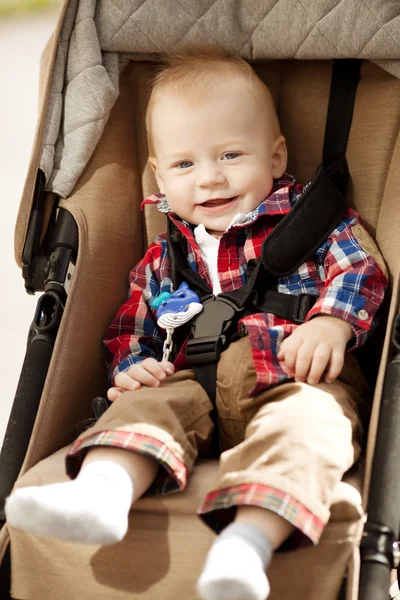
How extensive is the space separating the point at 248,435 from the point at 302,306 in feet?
1.05

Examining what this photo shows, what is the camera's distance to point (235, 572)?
94 cm

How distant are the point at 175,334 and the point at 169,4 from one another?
0.67m

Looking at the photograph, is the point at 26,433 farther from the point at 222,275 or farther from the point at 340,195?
the point at 340,195

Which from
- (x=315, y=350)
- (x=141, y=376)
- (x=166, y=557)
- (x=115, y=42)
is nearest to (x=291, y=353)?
(x=315, y=350)

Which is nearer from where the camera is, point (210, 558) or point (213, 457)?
point (210, 558)

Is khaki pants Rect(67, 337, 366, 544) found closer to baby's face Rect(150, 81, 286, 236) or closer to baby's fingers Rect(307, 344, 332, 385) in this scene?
baby's fingers Rect(307, 344, 332, 385)

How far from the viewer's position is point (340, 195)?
1527 mm

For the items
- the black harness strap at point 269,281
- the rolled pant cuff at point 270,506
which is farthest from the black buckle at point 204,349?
the rolled pant cuff at point 270,506

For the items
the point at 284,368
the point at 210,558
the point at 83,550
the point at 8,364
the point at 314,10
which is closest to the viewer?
the point at 210,558

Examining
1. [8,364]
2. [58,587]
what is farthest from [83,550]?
[8,364]

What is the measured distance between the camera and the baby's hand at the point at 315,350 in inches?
49.9

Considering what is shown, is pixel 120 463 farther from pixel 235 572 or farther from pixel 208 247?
pixel 208 247

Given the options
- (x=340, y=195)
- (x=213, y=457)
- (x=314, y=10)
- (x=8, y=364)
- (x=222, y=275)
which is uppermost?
(x=314, y=10)

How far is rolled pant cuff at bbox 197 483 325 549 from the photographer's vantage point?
1019 millimetres
